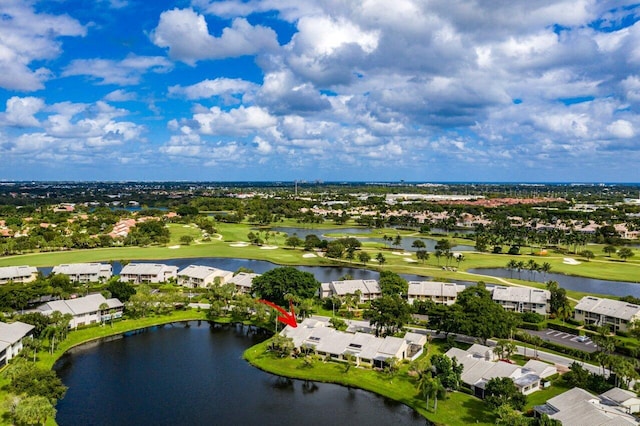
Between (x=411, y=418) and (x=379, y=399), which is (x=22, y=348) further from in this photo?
(x=411, y=418)

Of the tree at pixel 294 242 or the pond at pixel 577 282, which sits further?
the tree at pixel 294 242

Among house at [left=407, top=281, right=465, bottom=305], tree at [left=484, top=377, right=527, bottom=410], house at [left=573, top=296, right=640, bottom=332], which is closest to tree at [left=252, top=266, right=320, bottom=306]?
house at [left=407, top=281, right=465, bottom=305]

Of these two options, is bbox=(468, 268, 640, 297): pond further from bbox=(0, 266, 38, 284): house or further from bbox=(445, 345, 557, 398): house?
bbox=(0, 266, 38, 284): house

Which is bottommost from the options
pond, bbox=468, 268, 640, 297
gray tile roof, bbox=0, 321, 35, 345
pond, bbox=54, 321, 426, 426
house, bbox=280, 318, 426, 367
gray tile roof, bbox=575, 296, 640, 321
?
pond, bbox=54, 321, 426, 426

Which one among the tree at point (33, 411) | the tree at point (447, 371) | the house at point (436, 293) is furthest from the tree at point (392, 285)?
the tree at point (33, 411)

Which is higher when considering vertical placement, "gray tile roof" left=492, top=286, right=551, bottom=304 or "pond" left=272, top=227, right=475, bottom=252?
"gray tile roof" left=492, top=286, right=551, bottom=304

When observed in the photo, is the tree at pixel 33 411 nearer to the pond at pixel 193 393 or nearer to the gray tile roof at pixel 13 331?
the pond at pixel 193 393

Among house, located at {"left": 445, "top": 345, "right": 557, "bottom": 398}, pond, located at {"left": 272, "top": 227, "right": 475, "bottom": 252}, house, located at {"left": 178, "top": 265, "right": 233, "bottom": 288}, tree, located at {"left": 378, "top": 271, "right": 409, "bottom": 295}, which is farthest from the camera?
pond, located at {"left": 272, "top": 227, "right": 475, "bottom": 252}
